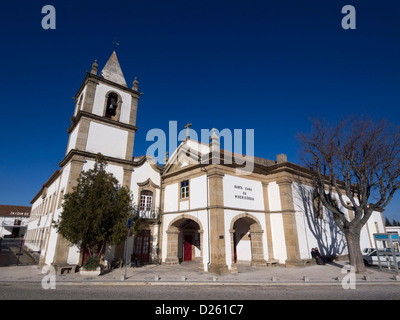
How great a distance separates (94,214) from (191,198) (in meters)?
6.73

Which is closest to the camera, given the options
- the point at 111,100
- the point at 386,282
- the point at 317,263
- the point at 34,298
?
the point at 34,298

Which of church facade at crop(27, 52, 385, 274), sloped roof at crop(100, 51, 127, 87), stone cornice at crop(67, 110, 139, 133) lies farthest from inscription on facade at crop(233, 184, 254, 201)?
sloped roof at crop(100, 51, 127, 87)

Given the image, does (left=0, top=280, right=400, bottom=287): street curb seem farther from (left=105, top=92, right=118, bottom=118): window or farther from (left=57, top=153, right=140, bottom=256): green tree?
(left=105, top=92, right=118, bottom=118): window

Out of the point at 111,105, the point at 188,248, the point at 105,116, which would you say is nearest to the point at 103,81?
the point at 111,105

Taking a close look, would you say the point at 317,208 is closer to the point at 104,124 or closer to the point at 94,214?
the point at 94,214

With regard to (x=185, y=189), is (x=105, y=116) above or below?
above

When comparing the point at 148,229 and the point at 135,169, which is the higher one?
the point at 135,169

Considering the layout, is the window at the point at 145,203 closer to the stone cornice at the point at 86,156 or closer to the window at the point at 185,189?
the stone cornice at the point at 86,156

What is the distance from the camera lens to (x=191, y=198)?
17.5m

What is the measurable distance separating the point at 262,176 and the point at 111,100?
47.1 ft

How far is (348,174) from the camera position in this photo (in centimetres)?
1452

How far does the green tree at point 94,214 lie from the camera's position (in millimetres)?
13531
